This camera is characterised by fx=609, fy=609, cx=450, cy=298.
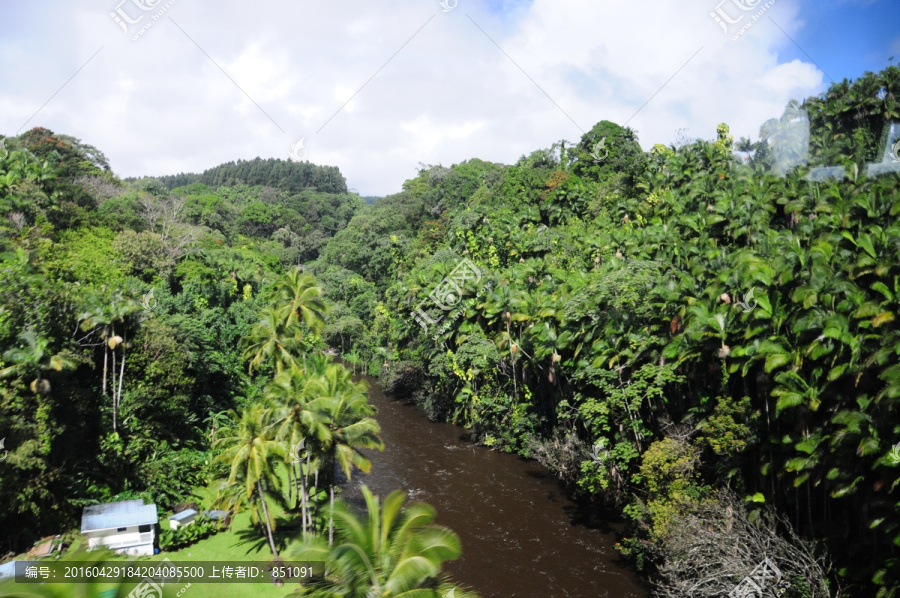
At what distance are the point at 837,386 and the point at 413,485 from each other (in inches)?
780

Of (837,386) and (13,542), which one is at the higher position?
(837,386)

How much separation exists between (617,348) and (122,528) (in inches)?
782

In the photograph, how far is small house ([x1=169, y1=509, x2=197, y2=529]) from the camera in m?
23.5

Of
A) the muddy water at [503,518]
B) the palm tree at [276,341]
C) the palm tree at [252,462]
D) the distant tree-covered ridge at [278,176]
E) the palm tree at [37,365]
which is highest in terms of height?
the distant tree-covered ridge at [278,176]

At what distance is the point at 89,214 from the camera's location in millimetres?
46531

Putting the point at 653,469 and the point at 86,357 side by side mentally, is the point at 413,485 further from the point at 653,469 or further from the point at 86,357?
the point at 86,357

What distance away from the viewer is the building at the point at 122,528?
70.0ft

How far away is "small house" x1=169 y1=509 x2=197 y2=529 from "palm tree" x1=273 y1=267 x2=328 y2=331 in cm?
1212

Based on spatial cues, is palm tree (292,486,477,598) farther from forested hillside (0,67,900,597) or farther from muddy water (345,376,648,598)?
muddy water (345,376,648,598)

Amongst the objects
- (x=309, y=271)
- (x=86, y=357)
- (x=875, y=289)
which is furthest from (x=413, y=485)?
(x=309, y=271)

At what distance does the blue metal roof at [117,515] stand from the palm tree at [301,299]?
43.4 ft

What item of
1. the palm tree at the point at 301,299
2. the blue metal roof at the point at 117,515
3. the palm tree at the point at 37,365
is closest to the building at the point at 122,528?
the blue metal roof at the point at 117,515

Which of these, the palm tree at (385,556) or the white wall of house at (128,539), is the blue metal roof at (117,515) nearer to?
the white wall of house at (128,539)

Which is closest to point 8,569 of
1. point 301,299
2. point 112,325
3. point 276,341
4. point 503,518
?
point 112,325
